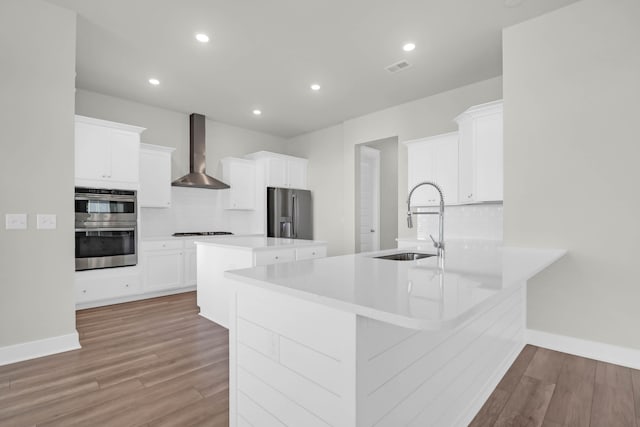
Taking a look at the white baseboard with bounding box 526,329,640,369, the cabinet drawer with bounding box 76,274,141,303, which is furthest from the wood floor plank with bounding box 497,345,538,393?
the cabinet drawer with bounding box 76,274,141,303

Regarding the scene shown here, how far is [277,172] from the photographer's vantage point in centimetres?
582

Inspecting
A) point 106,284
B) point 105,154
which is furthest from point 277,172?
point 106,284

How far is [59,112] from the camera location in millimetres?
2619

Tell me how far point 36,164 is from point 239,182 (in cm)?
325

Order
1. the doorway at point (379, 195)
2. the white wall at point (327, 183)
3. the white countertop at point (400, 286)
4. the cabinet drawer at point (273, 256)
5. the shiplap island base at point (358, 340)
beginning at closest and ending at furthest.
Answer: the white countertop at point (400, 286), the shiplap island base at point (358, 340), the cabinet drawer at point (273, 256), the white wall at point (327, 183), the doorway at point (379, 195)

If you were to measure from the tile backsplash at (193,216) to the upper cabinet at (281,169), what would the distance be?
2.72ft

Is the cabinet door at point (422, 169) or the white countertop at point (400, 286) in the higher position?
the cabinet door at point (422, 169)

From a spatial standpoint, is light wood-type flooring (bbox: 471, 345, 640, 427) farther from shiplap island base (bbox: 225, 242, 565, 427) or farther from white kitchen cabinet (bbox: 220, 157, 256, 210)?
white kitchen cabinet (bbox: 220, 157, 256, 210)

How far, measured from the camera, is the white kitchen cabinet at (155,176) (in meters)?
4.45

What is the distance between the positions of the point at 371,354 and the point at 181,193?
4.97 m

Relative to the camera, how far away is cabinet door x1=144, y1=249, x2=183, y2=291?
13.9 ft

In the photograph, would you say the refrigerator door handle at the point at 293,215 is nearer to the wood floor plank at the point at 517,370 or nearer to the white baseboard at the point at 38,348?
the white baseboard at the point at 38,348

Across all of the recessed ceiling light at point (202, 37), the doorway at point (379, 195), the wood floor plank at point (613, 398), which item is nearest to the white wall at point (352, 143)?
the doorway at point (379, 195)

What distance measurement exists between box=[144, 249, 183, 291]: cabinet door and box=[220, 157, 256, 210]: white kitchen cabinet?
1416mm
